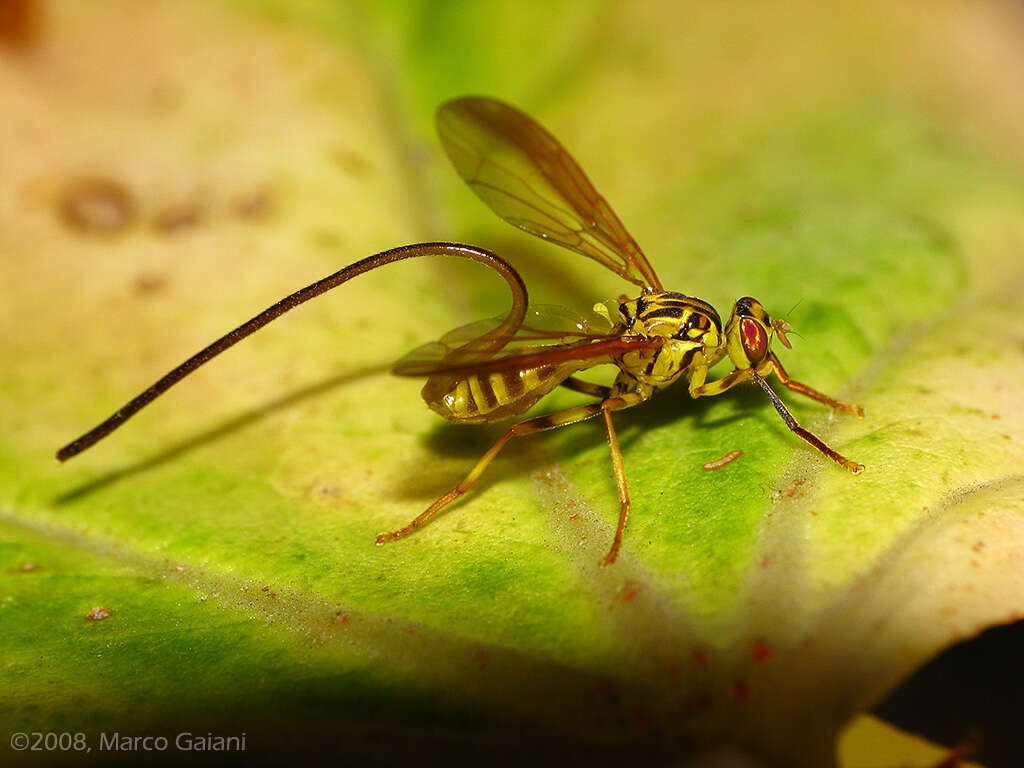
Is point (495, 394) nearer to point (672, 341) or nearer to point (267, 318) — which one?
point (672, 341)

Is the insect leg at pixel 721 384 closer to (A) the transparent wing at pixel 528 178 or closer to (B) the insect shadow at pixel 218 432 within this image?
(A) the transparent wing at pixel 528 178

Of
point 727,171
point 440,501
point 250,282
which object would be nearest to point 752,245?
point 727,171

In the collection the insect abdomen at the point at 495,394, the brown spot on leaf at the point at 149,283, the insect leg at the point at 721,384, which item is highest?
the brown spot on leaf at the point at 149,283

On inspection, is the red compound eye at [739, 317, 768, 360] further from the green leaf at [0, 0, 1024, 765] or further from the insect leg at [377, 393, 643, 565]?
the insect leg at [377, 393, 643, 565]

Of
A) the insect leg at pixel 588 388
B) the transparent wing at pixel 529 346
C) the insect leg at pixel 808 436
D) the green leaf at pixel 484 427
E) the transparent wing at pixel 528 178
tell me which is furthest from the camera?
the transparent wing at pixel 528 178

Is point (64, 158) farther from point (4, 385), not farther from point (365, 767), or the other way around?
point (365, 767)

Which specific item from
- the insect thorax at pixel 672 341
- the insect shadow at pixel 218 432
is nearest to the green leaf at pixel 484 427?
the insect shadow at pixel 218 432
